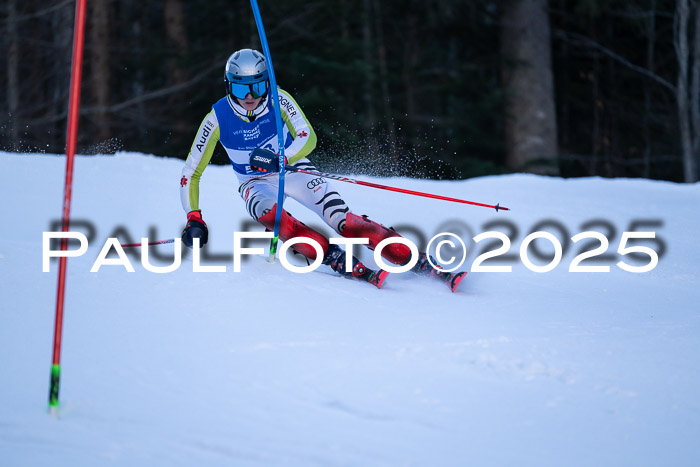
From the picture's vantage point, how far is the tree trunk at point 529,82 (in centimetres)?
1280

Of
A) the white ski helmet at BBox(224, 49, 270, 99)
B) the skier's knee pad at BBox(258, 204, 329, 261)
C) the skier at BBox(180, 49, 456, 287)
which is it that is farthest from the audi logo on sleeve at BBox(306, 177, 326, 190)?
the white ski helmet at BBox(224, 49, 270, 99)

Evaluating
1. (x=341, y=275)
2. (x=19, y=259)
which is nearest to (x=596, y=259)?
(x=341, y=275)

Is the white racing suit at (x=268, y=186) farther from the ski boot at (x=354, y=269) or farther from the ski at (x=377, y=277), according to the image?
the ski at (x=377, y=277)

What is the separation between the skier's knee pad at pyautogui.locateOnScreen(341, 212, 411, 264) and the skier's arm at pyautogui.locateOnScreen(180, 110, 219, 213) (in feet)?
3.15

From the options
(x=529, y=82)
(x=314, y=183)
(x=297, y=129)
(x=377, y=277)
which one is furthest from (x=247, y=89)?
(x=529, y=82)

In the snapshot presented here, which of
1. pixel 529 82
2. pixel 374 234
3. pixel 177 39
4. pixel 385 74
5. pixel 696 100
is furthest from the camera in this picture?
pixel 177 39

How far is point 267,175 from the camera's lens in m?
5.01

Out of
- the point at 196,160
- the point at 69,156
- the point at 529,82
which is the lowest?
the point at 196,160

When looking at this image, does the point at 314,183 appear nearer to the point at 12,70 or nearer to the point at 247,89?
the point at 247,89

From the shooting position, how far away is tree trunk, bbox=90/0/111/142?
508 inches

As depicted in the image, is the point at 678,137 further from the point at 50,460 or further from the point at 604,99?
the point at 50,460

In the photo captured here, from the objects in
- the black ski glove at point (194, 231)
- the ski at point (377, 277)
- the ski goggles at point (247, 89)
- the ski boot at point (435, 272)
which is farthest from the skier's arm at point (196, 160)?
the ski boot at point (435, 272)

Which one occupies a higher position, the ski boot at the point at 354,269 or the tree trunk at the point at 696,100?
the tree trunk at the point at 696,100

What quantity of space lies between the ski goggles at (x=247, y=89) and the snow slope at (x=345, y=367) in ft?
3.36
